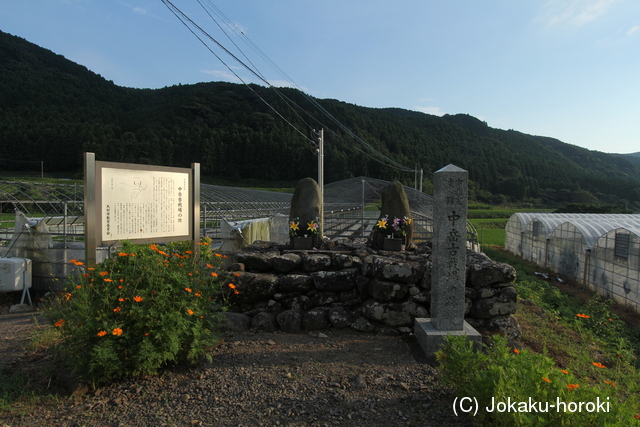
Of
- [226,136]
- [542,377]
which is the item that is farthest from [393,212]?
[226,136]

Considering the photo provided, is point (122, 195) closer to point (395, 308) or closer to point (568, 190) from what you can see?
point (395, 308)

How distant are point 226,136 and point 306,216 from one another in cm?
3616

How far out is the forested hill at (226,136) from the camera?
35.1 metres

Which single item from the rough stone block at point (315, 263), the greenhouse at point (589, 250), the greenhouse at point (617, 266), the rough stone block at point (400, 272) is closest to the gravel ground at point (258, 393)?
the rough stone block at point (400, 272)

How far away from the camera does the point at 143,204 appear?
4.02 metres

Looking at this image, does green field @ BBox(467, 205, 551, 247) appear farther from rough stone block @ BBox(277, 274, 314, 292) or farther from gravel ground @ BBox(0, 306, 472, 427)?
gravel ground @ BBox(0, 306, 472, 427)

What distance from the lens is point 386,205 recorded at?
6770 mm

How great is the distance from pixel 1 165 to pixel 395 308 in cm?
4239

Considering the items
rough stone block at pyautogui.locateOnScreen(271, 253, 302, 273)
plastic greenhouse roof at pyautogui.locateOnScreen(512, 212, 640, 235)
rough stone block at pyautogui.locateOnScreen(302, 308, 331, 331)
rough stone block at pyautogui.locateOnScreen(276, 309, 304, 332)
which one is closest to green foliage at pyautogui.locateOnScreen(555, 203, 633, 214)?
plastic greenhouse roof at pyautogui.locateOnScreen(512, 212, 640, 235)

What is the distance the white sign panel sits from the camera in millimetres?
3721

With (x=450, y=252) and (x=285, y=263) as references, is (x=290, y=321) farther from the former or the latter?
(x=450, y=252)

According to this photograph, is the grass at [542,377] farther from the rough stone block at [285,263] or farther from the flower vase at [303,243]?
the flower vase at [303,243]

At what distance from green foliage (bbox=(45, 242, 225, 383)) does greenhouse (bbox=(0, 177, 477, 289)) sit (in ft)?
3.98

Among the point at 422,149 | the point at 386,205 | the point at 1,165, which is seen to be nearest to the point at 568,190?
the point at 422,149
